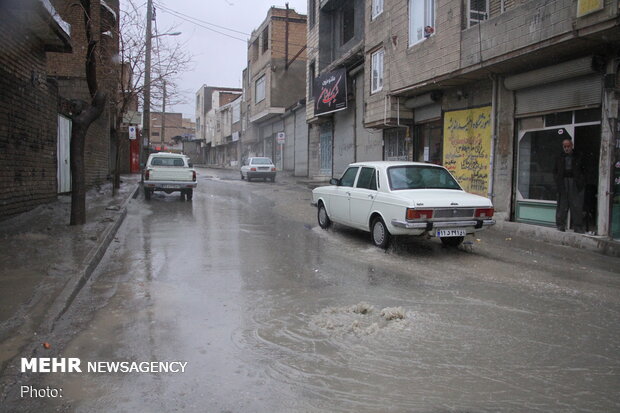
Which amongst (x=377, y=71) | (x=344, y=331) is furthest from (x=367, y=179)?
(x=377, y=71)

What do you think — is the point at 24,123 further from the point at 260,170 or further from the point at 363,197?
the point at 260,170

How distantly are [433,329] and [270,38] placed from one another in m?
35.6

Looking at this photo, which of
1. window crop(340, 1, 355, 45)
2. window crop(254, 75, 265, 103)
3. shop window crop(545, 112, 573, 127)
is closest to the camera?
shop window crop(545, 112, 573, 127)

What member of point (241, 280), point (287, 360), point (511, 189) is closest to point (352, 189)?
point (241, 280)

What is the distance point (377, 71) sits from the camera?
18859 mm

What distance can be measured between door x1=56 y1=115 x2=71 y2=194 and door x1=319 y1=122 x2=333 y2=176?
1423cm

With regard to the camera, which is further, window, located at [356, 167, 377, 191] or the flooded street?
window, located at [356, 167, 377, 191]

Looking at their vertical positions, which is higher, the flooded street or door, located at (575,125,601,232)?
door, located at (575,125,601,232)

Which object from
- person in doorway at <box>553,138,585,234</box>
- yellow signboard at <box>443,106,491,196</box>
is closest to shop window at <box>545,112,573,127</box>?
person in doorway at <box>553,138,585,234</box>

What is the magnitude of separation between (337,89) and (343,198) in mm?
13928

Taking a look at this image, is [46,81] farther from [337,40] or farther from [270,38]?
[270,38]

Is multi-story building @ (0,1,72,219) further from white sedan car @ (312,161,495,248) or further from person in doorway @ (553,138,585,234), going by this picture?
person in doorway @ (553,138,585,234)

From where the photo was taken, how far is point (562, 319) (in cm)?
510

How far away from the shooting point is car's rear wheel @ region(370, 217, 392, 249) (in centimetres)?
873
